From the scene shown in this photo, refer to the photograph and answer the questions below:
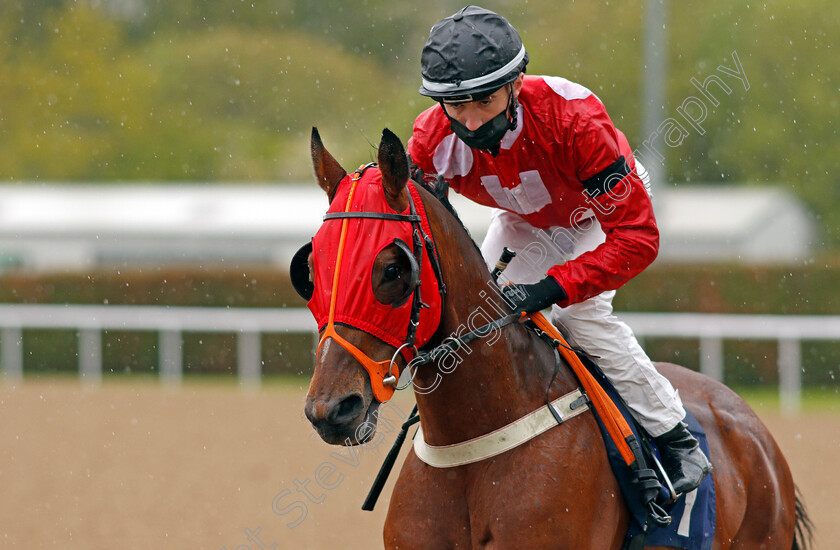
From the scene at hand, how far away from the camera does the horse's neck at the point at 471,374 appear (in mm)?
2578

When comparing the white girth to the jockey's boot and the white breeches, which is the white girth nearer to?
the white breeches

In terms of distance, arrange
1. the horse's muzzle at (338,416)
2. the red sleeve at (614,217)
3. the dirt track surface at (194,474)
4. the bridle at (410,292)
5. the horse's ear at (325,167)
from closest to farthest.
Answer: the horse's muzzle at (338,416) < the bridle at (410,292) < the horse's ear at (325,167) < the red sleeve at (614,217) < the dirt track surface at (194,474)

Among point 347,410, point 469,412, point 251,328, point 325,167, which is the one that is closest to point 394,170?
point 325,167

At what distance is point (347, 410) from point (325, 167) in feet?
2.15

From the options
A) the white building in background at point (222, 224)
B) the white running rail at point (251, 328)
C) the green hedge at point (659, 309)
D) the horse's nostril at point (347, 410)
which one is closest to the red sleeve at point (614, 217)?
the horse's nostril at point (347, 410)

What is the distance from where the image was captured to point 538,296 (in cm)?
270

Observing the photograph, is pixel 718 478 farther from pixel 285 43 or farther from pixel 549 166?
pixel 285 43

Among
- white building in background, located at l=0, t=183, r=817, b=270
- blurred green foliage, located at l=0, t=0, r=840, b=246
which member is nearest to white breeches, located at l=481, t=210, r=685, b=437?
blurred green foliage, located at l=0, t=0, r=840, b=246

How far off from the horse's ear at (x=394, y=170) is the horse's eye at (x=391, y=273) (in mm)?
155

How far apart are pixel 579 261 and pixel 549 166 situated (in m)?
0.31

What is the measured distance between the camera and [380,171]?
2.42m

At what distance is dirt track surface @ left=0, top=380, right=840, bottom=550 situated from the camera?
5969 mm

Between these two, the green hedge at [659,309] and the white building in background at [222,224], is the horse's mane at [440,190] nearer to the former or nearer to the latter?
the green hedge at [659,309]

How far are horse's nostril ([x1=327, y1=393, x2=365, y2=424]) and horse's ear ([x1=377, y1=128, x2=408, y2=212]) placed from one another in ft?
1.55
